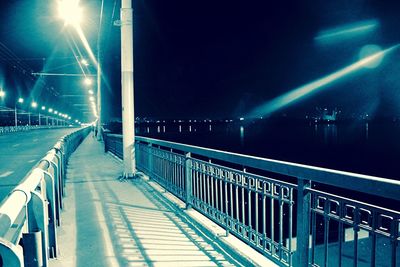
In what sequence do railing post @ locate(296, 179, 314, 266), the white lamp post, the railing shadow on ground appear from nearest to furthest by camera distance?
railing post @ locate(296, 179, 314, 266)
the railing shadow on ground
the white lamp post

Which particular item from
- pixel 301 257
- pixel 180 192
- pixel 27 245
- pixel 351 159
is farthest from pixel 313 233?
pixel 351 159

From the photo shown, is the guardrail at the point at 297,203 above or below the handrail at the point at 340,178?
below

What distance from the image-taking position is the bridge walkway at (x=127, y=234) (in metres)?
4.04

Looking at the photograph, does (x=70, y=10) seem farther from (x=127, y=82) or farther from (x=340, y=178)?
(x=340, y=178)

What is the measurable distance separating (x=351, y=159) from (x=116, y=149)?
6332 cm

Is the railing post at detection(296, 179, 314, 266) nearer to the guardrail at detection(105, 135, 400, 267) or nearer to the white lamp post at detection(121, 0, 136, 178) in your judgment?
the guardrail at detection(105, 135, 400, 267)

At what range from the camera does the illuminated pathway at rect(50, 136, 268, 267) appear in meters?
4.04

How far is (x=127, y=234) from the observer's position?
16.1ft

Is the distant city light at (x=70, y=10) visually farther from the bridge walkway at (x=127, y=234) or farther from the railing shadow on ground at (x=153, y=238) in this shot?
the railing shadow on ground at (x=153, y=238)

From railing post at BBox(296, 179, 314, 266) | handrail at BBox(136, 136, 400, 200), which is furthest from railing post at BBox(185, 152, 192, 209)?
railing post at BBox(296, 179, 314, 266)

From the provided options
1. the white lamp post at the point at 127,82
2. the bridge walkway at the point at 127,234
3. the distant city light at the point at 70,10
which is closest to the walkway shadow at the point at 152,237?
the bridge walkway at the point at 127,234

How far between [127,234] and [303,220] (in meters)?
2.93

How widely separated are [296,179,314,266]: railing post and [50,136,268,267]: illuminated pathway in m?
0.96

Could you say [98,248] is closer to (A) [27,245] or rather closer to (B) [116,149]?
(A) [27,245]
